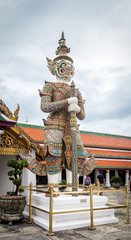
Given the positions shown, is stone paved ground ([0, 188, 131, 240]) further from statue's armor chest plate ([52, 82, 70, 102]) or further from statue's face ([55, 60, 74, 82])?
statue's face ([55, 60, 74, 82])

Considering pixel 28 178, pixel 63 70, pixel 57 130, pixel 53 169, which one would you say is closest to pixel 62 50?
pixel 63 70

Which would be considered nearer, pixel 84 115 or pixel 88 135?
pixel 84 115

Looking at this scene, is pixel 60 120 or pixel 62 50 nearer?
pixel 60 120

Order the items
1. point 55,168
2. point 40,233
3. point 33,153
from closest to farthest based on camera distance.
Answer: point 40,233, point 55,168, point 33,153

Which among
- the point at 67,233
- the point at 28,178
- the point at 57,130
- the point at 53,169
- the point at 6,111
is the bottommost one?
the point at 67,233

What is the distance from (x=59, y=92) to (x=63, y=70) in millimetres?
713

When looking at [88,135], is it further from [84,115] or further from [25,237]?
[25,237]

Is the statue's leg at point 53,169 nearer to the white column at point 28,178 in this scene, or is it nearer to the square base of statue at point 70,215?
the square base of statue at point 70,215

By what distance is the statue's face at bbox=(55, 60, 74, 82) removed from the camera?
19.9ft

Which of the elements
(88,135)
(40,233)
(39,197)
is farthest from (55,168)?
(88,135)

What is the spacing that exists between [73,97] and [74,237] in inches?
129

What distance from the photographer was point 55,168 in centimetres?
535

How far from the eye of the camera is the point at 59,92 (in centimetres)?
592

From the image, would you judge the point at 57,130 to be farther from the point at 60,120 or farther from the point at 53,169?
the point at 53,169
